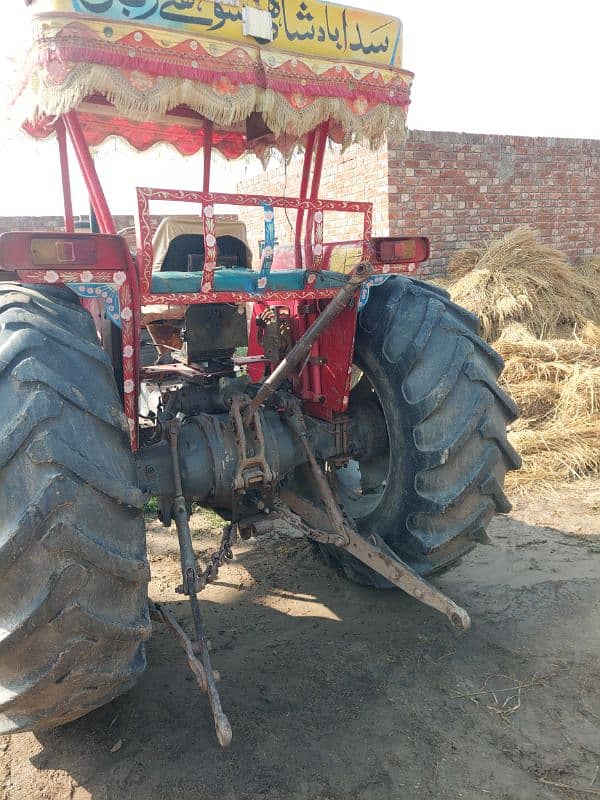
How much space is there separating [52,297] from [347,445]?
1.53 m

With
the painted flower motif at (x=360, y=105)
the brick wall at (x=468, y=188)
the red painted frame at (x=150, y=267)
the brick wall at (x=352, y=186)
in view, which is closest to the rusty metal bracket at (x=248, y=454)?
the red painted frame at (x=150, y=267)

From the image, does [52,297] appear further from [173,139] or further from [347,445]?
[173,139]

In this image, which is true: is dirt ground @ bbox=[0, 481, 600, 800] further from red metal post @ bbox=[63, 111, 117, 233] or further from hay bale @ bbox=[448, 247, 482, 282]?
hay bale @ bbox=[448, 247, 482, 282]

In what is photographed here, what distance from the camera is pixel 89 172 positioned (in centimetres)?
244

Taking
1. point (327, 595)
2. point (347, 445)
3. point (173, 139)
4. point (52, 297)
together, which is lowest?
point (327, 595)

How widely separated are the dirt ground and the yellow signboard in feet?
8.08

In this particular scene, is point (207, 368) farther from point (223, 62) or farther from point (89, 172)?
point (223, 62)

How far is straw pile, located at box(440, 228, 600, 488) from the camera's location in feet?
18.5

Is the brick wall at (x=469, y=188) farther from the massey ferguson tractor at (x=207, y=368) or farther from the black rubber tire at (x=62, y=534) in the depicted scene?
the black rubber tire at (x=62, y=534)

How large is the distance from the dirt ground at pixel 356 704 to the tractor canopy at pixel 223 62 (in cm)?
222

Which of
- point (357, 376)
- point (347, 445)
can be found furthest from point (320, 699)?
point (357, 376)

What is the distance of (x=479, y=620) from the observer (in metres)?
3.12

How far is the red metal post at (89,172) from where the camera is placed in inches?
92.0

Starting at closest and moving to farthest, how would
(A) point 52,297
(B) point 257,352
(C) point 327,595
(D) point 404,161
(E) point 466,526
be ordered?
(A) point 52,297, (E) point 466,526, (C) point 327,595, (B) point 257,352, (D) point 404,161
